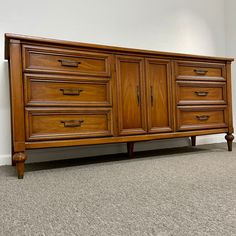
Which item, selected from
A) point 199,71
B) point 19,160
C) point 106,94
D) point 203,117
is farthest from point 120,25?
point 19,160

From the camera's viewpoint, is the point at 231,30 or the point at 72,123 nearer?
the point at 72,123

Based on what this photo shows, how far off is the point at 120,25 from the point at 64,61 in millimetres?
856

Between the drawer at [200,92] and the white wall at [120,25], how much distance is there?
0.54 m

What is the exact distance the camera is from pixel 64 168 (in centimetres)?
132

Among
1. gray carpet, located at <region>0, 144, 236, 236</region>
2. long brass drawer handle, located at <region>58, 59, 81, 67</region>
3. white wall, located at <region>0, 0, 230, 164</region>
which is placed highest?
white wall, located at <region>0, 0, 230, 164</region>

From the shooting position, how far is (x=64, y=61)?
1234 millimetres

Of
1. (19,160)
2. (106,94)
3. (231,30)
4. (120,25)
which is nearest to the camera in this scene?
(19,160)

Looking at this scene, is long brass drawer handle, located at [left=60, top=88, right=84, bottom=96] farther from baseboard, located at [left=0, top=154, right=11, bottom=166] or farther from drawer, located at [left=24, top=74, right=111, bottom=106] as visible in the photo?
baseboard, located at [left=0, top=154, right=11, bottom=166]

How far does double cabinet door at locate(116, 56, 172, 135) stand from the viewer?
138cm

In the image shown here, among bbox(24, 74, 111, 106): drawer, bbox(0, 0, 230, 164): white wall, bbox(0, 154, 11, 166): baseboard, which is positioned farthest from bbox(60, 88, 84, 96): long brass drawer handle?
bbox(0, 154, 11, 166): baseboard

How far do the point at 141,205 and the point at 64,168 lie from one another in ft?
2.34

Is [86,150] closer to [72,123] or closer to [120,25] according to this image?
[72,123]

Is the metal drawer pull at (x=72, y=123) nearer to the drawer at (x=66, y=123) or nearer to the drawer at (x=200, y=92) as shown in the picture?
the drawer at (x=66, y=123)

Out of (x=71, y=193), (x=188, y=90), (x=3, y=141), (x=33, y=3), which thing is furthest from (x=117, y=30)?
(x=71, y=193)
